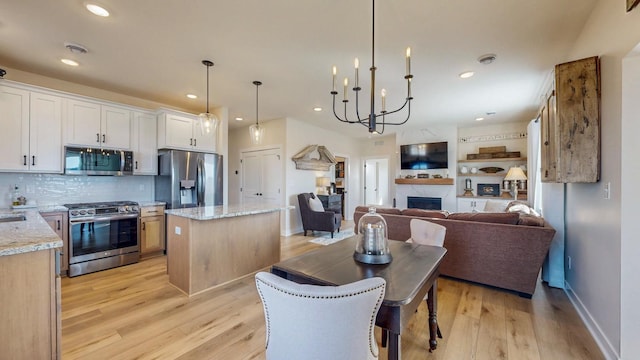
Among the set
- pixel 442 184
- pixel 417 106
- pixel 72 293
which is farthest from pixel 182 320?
pixel 442 184

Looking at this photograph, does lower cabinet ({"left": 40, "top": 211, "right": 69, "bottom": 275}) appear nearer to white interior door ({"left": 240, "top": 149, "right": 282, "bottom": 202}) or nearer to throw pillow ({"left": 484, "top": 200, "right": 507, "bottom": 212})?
white interior door ({"left": 240, "top": 149, "right": 282, "bottom": 202})

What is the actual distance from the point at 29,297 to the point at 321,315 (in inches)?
64.2

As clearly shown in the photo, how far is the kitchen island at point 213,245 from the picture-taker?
2.83 m

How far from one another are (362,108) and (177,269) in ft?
12.8

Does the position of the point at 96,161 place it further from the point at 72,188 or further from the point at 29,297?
the point at 29,297

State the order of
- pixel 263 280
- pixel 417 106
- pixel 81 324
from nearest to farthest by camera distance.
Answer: pixel 263 280 < pixel 81 324 < pixel 417 106

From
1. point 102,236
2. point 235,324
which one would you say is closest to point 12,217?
point 102,236

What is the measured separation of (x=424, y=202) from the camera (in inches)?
264

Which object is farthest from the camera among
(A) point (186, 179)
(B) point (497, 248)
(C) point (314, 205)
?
(C) point (314, 205)

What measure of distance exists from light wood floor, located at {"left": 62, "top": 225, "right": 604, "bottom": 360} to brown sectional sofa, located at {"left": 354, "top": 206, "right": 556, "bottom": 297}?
0.53 feet

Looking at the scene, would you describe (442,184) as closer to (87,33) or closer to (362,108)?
(362,108)

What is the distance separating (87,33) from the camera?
8.16 feet

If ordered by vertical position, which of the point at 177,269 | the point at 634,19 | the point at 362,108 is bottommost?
the point at 177,269

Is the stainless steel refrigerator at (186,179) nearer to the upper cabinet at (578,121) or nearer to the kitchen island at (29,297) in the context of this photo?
the kitchen island at (29,297)
